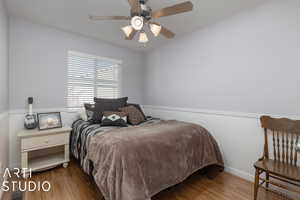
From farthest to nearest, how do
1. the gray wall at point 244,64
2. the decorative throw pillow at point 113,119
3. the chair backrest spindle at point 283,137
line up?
the decorative throw pillow at point 113,119 < the gray wall at point 244,64 < the chair backrest spindle at point 283,137

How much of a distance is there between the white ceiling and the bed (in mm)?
1735

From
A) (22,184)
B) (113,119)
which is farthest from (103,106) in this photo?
(22,184)

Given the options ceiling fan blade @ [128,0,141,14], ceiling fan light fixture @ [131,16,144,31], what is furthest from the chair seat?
ceiling fan blade @ [128,0,141,14]

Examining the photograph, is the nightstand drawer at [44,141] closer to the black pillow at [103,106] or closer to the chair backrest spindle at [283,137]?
the black pillow at [103,106]

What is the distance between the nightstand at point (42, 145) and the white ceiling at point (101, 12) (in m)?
1.80

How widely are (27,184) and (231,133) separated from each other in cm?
297

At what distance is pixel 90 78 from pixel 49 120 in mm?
1146

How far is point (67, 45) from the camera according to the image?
271 cm

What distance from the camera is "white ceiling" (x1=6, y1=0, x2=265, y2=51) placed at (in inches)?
75.1

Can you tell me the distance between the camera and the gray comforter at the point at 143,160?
127cm

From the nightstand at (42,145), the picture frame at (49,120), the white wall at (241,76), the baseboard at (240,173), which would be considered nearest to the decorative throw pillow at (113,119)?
the nightstand at (42,145)

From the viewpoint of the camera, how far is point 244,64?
2047mm

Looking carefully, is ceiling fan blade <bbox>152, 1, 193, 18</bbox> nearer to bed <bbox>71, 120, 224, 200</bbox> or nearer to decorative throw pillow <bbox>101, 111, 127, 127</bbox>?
bed <bbox>71, 120, 224, 200</bbox>

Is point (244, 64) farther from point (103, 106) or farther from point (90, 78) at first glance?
point (90, 78)
